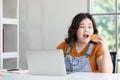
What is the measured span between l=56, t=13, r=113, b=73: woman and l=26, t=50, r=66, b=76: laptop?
34cm

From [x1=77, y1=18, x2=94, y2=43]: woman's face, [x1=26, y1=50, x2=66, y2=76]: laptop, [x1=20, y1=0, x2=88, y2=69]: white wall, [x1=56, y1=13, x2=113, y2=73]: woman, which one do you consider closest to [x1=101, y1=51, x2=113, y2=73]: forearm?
[x1=56, y1=13, x2=113, y2=73]: woman

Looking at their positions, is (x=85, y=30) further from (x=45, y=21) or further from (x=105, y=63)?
(x=45, y=21)

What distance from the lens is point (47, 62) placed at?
5.62 ft

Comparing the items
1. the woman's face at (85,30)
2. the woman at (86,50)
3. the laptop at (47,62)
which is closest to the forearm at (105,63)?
the woman at (86,50)

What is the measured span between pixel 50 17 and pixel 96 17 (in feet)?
2.10

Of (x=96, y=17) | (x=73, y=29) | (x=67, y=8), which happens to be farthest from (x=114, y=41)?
(x=73, y=29)

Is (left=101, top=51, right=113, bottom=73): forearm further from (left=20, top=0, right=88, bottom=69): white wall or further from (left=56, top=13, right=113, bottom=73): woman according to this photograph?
(left=20, top=0, right=88, bottom=69): white wall

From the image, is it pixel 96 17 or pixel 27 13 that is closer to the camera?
pixel 96 17

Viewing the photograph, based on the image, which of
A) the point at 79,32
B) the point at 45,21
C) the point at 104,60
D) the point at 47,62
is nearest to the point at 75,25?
the point at 79,32

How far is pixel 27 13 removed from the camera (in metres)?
3.50

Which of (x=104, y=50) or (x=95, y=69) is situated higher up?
(x=104, y=50)

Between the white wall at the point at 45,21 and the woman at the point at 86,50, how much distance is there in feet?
3.39

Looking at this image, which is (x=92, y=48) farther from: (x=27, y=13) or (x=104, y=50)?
(x=27, y=13)

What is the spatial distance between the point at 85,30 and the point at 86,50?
0.18 meters
